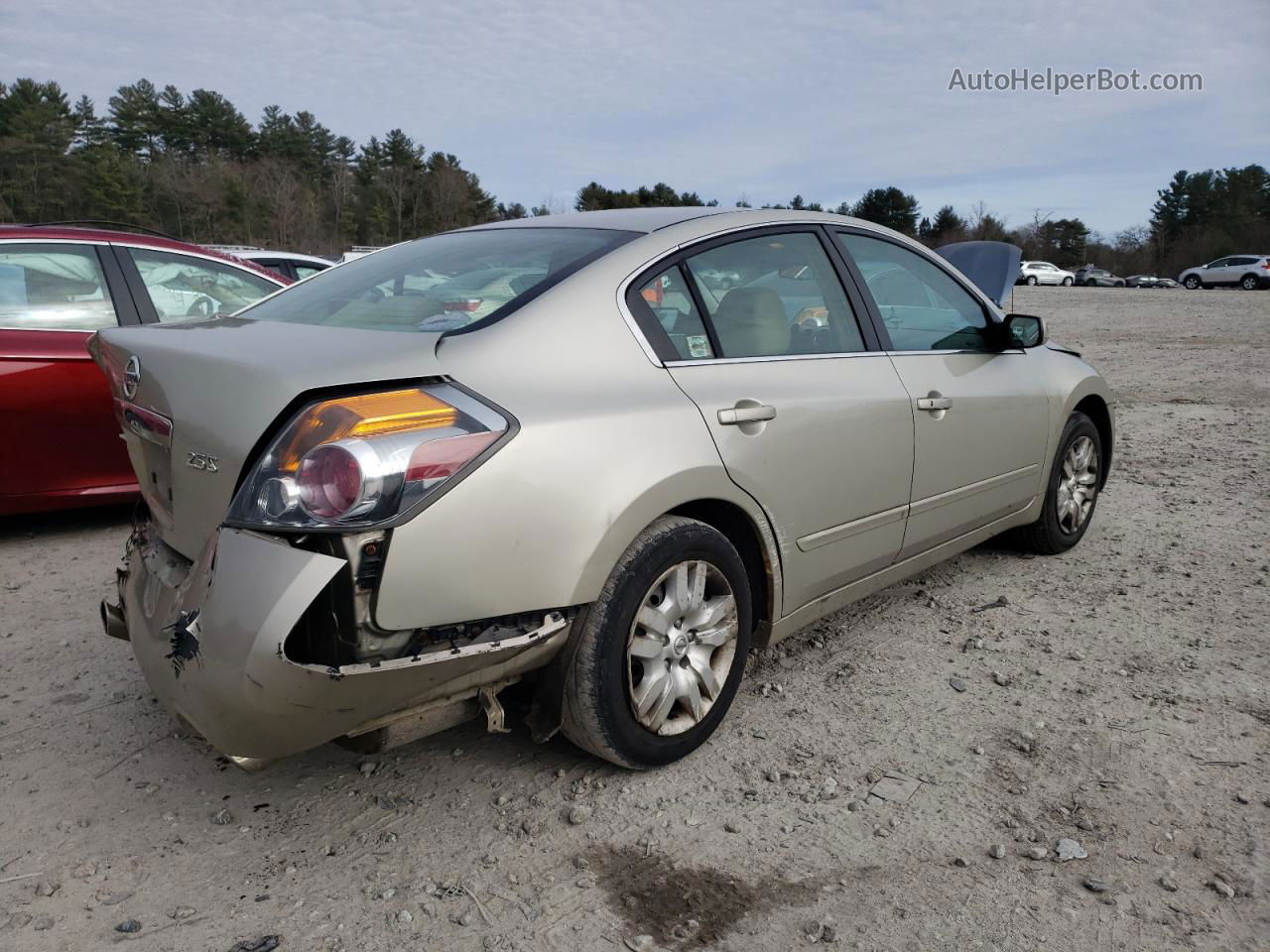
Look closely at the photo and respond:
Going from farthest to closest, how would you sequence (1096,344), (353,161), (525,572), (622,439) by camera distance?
(353,161) < (1096,344) < (622,439) < (525,572)

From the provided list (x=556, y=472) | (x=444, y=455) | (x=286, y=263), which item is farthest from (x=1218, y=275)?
(x=444, y=455)

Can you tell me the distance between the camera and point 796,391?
9.43 feet

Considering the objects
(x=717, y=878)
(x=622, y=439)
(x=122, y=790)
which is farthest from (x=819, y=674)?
(x=122, y=790)

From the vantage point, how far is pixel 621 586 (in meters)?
2.35

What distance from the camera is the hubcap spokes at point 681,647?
8.23 feet

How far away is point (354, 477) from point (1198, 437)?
759cm

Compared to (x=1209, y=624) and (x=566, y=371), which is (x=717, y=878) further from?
(x=1209, y=624)

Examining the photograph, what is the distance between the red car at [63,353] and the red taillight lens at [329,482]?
324cm

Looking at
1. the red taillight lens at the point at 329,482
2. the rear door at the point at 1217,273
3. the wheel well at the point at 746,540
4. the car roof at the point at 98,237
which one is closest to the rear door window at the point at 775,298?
the wheel well at the point at 746,540

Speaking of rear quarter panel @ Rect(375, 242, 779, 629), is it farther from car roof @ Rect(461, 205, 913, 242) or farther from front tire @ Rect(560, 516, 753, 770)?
car roof @ Rect(461, 205, 913, 242)

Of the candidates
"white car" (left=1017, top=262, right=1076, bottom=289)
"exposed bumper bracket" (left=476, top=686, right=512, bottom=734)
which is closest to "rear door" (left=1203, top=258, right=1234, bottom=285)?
"white car" (left=1017, top=262, right=1076, bottom=289)

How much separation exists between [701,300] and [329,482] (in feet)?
4.25

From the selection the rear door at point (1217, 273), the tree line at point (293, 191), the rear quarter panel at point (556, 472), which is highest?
the tree line at point (293, 191)

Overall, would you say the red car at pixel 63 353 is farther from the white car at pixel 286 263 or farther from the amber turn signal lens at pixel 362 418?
the white car at pixel 286 263
